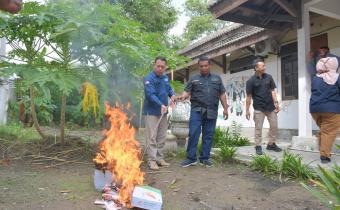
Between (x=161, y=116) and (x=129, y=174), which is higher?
(x=161, y=116)

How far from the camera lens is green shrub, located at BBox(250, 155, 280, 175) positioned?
5.91 metres

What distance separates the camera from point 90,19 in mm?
5605

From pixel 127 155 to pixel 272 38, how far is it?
6.35 m

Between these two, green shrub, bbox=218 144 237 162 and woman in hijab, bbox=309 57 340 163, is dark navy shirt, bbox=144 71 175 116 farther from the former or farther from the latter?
woman in hijab, bbox=309 57 340 163

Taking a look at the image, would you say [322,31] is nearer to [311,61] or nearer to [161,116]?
[311,61]

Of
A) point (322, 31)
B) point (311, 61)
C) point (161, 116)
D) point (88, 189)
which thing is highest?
point (322, 31)

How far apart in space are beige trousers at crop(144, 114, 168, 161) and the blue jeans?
0.52m

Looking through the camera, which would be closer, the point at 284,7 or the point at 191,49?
the point at 284,7

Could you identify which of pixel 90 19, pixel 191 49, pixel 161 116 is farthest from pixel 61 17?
pixel 191 49

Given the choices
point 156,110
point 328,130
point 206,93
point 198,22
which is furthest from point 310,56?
point 198,22

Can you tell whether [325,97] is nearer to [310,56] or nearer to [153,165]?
[310,56]

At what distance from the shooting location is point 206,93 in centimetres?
665


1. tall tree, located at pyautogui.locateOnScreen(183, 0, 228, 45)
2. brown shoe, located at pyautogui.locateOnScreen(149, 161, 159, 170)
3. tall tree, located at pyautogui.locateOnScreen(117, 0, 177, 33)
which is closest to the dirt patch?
brown shoe, located at pyautogui.locateOnScreen(149, 161, 159, 170)

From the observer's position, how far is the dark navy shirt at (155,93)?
20.6 ft
